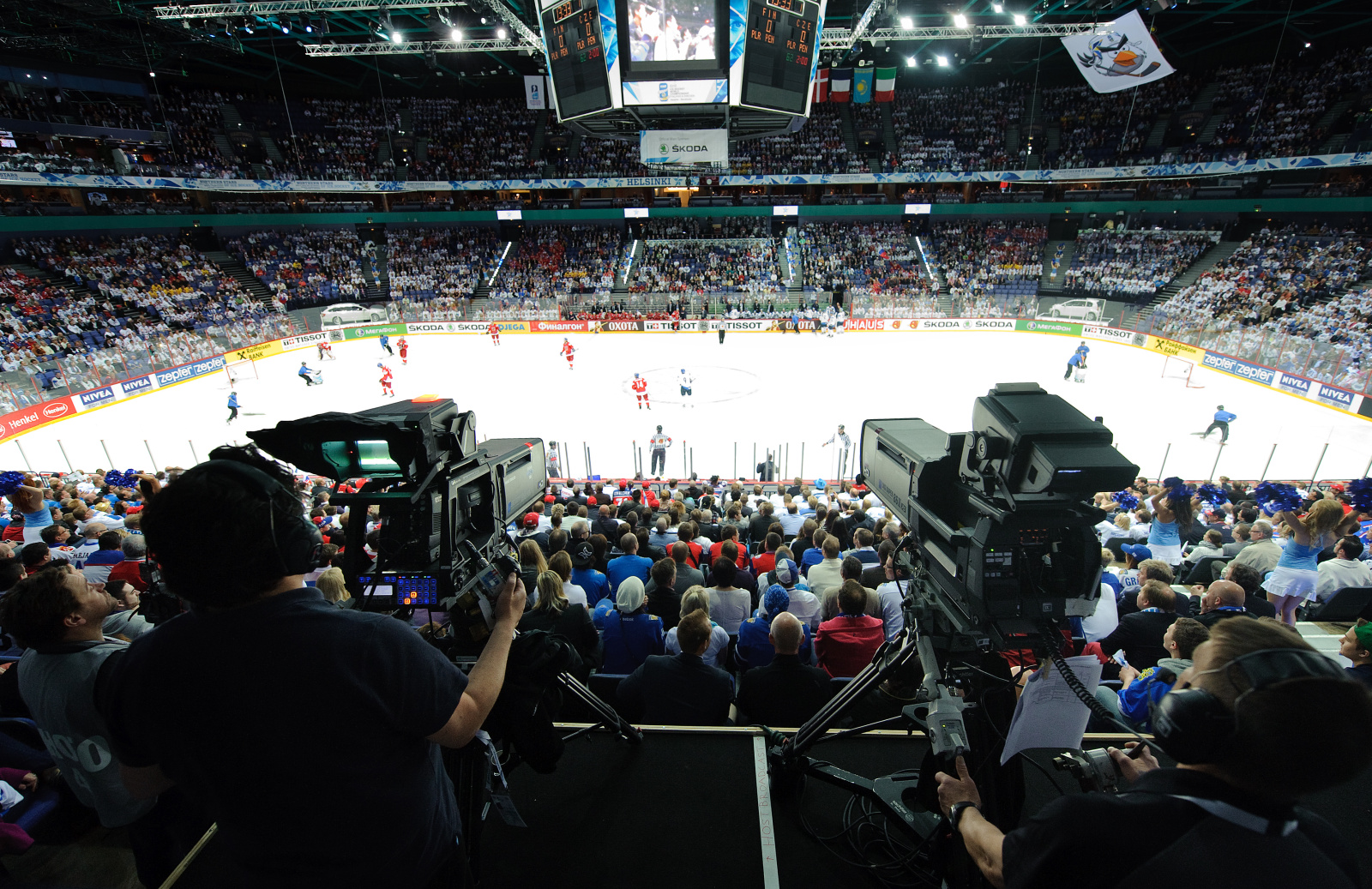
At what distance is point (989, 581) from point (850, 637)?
2.41 meters

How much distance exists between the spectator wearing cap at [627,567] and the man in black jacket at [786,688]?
2769 mm

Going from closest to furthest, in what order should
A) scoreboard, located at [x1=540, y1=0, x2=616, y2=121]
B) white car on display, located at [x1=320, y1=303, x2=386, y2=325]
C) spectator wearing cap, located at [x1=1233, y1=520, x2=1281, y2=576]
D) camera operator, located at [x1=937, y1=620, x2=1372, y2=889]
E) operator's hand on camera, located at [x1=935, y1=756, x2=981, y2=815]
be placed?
1. camera operator, located at [x1=937, y1=620, x2=1372, y2=889]
2. operator's hand on camera, located at [x1=935, y1=756, x2=981, y2=815]
3. spectator wearing cap, located at [x1=1233, y1=520, x2=1281, y2=576]
4. scoreboard, located at [x1=540, y1=0, x2=616, y2=121]
5. white car on display, located at [x1=320, y1=303, x2=386, y2=325]

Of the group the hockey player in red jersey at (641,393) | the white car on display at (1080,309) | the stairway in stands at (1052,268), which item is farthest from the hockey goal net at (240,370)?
the stairway in stands at (1052,268)

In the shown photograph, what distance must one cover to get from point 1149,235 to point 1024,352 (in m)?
14.3

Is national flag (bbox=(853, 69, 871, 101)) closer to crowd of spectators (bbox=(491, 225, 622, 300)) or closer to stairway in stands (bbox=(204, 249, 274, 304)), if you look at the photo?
crowd of spectators (bbox=(491, 225, 622, 300))

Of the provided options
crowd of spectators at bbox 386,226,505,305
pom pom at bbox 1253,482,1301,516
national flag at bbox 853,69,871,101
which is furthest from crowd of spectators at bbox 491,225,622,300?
pom pom at bbox 1253,482,1301,516

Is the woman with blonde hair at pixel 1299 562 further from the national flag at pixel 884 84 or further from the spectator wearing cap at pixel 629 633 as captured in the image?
the national flag at pixel 884 84

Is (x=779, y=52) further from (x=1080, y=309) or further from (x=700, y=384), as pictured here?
(x=1080, y=309)

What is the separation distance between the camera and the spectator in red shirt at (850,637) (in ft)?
15.2

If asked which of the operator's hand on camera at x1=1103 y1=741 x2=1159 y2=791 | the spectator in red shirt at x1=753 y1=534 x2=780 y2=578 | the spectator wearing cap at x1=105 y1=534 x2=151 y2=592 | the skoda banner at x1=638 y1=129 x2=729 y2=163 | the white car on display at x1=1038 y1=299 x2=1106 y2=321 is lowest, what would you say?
the white car on display at x1=1038 y1=299 x2=1106 y2=321

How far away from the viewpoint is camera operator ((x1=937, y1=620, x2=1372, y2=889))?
1165 millimetres

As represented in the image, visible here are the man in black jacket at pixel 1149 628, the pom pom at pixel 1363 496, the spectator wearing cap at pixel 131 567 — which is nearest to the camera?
the man in black jacket at pixel 1149 628

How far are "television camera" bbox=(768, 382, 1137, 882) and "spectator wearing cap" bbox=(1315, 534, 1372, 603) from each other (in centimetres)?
511

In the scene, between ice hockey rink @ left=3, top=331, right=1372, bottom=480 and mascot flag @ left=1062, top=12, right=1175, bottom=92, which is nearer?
ice hockey rink @ left=3, top=331, right=1372, bottom=480
